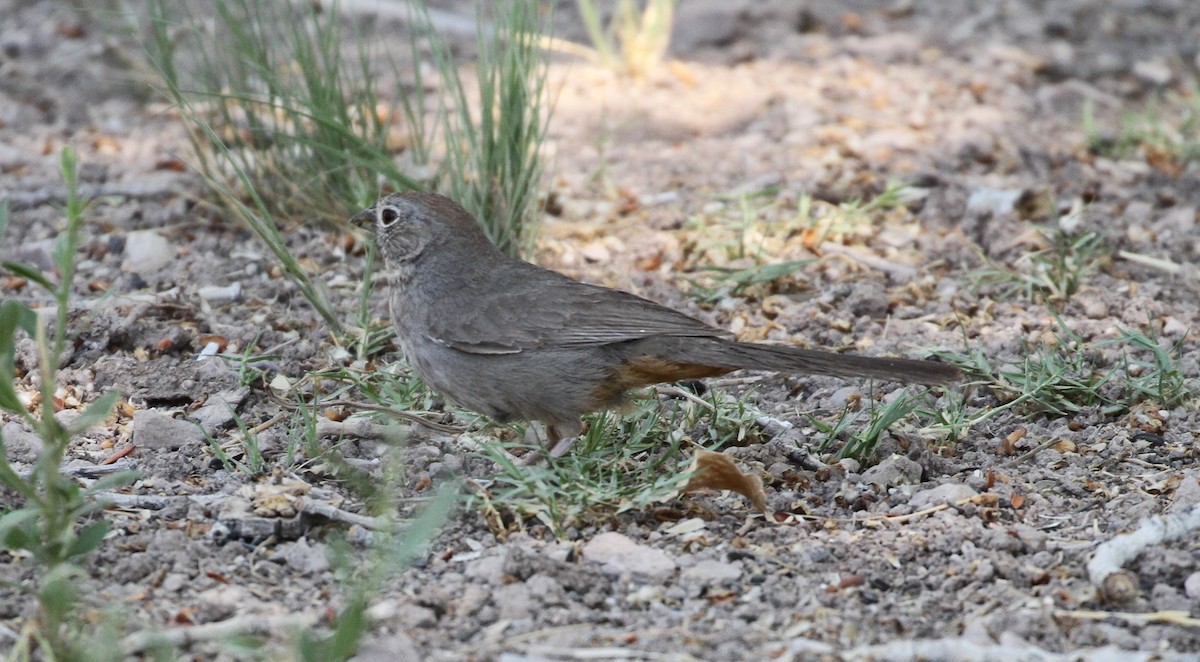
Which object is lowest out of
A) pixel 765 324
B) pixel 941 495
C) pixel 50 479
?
pixel 765 324

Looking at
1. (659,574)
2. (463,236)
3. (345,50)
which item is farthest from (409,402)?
(345,50)

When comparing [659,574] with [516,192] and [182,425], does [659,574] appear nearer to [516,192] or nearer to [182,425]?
[182,425]

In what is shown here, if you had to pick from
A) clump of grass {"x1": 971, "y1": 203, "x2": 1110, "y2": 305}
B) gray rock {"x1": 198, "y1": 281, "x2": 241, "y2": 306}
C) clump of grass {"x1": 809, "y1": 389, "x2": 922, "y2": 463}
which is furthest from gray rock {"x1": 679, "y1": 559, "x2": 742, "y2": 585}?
gray rock {"x1": 198, "y1": 281, "x2": 241, "y2": 306}

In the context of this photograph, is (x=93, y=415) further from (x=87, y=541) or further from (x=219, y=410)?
(x=219, y=410)

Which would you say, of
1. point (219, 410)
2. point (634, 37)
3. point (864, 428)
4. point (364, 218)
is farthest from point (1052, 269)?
point (219, 410)

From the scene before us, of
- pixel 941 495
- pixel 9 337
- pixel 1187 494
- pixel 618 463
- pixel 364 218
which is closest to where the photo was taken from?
pixel 9 337

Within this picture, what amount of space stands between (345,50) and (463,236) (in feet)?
9.83

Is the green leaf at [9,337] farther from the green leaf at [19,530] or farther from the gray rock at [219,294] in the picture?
the gray rock at [219,294]

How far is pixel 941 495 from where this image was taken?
13.3 ft

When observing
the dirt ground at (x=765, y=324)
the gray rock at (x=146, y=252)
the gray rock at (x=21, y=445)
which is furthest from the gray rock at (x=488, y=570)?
the gray rock at (x=146, y=252)

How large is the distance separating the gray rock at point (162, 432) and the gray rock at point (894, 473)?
2018 mm

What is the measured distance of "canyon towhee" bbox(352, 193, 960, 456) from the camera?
170 inches

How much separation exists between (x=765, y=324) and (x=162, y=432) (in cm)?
224

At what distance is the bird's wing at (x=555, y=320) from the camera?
14.5 ft
